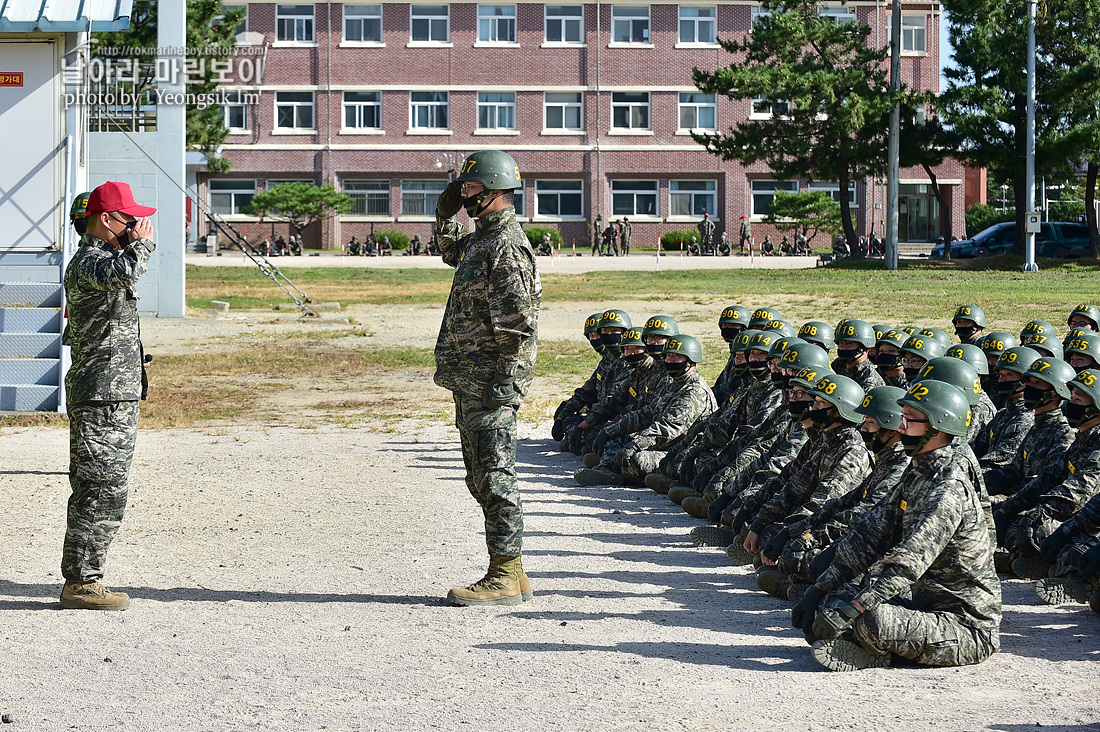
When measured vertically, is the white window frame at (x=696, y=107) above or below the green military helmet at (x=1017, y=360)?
above

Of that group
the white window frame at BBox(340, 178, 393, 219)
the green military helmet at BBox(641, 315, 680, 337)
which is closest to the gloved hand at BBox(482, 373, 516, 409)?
the green military helmet at BBox(641, 315, 680, 337)

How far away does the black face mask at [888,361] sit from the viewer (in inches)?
415

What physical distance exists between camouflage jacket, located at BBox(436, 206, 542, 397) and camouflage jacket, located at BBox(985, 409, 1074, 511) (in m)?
3.46

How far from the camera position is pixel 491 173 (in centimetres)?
723

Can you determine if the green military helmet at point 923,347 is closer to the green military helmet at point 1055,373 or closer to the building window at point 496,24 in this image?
the green military helmet at point 1055,373

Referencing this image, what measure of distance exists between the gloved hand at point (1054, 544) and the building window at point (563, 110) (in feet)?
187

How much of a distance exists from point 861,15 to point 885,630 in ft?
196

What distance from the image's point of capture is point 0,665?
620cm

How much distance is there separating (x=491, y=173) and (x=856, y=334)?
4.42 metres

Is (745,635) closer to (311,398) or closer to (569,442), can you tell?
(569,442)

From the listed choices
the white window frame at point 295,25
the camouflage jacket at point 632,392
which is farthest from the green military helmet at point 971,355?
the white window frame at point 295,25

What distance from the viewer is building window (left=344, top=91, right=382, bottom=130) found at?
2478 inches

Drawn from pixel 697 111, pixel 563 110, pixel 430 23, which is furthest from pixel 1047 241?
pixel 430 23

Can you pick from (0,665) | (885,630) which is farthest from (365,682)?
(885,630)
